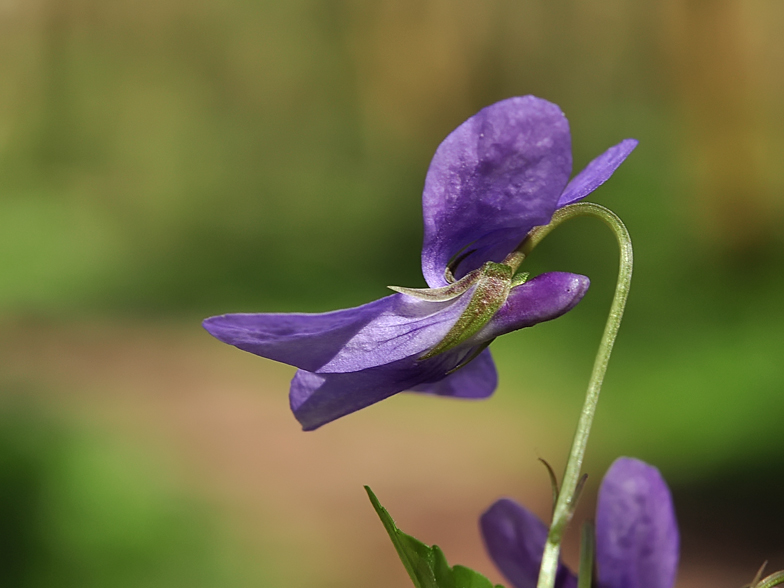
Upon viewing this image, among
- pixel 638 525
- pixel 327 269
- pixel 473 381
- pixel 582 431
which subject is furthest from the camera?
pixel 327 269

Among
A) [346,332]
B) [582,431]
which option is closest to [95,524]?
[346,332]

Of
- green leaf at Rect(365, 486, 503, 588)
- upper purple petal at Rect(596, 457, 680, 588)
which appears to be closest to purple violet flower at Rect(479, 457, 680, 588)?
upper purple petal at Rect(596, 457, 680, 588)

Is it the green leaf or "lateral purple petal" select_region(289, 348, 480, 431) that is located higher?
"lateral purple petal" select_region(289, 348, 480, 431)

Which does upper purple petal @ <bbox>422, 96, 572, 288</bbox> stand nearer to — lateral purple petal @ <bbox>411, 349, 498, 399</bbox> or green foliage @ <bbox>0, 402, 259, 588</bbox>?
lateral purple petal @ <bbox>411, 349, 498, 399</bbox>

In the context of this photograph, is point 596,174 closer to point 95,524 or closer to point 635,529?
point 635,529

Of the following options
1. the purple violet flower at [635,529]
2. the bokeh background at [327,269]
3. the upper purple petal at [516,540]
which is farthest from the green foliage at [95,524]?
the purple violet flower at [635,529]

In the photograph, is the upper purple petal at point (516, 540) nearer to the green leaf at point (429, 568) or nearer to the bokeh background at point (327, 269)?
the green leaf at point (429, 568)
